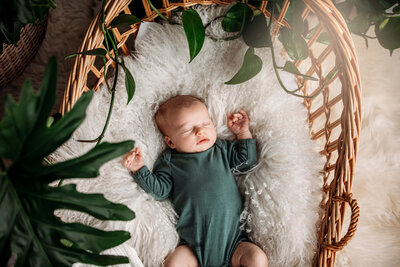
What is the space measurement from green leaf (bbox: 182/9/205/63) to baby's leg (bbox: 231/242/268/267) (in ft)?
1.70

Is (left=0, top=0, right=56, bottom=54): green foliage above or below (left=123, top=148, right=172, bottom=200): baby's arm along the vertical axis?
above

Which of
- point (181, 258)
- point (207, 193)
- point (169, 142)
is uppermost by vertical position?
point (169, 142)

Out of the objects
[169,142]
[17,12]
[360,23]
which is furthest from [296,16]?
[17,12]

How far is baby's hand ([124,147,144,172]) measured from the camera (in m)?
0.96

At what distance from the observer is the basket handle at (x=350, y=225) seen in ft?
2.48

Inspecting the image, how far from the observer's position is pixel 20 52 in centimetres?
99

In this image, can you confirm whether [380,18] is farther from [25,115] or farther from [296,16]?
[25,115]

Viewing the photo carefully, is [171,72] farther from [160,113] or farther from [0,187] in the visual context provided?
[0,187]

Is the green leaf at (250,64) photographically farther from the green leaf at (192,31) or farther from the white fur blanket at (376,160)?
the white fur blanket at (376,160)

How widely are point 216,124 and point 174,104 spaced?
15 centimetres

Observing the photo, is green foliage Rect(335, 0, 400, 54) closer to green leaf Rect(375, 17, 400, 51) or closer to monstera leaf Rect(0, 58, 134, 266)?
green leaf Rect(375, 17, 400, 51)

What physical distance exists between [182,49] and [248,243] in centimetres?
57

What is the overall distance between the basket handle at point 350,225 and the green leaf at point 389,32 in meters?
0.38

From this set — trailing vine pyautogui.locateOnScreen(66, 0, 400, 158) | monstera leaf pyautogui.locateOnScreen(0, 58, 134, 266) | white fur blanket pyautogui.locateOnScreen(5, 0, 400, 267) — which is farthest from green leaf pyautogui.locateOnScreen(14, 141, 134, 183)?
white fur blanket pyautogui.locateOnScreen(5, 0, 400, 267)
